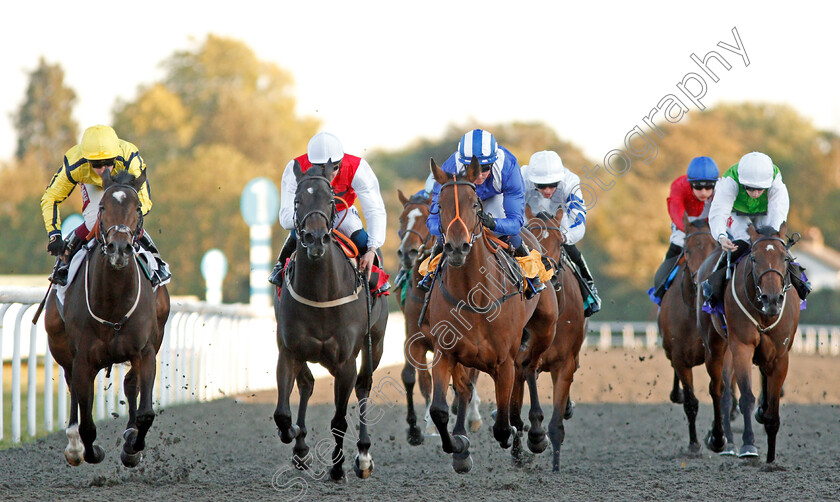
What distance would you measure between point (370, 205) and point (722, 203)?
2.77 m

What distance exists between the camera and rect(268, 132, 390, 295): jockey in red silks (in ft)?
22.7

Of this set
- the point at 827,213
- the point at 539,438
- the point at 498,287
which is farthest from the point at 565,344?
the point at 827,213

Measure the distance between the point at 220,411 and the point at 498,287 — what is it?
6.20 meters

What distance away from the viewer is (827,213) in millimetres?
45406

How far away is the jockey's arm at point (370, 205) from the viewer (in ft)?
23.5

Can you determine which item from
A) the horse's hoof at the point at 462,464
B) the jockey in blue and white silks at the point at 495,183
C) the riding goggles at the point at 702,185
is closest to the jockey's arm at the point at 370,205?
the jockey in blue and white silks at the point at 495,183

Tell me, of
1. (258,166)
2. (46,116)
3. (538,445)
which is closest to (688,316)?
(538,445)

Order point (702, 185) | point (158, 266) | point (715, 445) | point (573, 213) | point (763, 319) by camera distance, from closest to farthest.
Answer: point (158, 266)
point (763, 319)
point (715, 445)
point (573, 213)
point (702, 185)

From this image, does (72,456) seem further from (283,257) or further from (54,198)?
(283,257)

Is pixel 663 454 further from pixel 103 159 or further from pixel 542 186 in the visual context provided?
pixel 103 159

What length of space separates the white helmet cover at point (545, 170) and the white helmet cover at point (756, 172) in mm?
1428

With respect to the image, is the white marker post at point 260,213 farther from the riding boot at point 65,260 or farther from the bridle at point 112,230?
the bridle at point 112,230

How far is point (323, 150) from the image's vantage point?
22.8 feet

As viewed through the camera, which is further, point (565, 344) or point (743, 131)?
point (743, 131)
